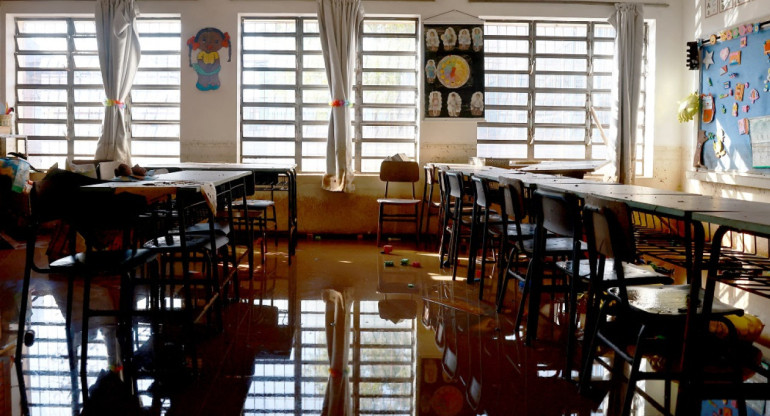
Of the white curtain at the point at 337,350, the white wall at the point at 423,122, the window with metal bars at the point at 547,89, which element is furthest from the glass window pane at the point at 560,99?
the white curtain at the point at 337,350

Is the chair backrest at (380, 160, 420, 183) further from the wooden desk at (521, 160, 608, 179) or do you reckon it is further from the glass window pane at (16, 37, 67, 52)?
the glass window pane at (16, 37, 67, 52)

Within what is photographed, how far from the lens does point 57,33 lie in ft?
26.8

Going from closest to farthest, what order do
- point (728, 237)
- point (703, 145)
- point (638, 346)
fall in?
1. point (638, 346)
2. point (728, 237)
3. point (703, 145)

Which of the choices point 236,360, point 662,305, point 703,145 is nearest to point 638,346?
point 662,305

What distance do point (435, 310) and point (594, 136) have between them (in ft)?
15.7

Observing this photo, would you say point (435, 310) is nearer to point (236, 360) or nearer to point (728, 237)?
point (236, 360)

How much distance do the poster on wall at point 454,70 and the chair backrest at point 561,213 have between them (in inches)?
187

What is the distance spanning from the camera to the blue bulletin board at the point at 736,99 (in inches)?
250

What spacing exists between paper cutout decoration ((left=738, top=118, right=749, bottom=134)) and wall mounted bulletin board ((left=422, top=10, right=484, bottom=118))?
279 centimetres

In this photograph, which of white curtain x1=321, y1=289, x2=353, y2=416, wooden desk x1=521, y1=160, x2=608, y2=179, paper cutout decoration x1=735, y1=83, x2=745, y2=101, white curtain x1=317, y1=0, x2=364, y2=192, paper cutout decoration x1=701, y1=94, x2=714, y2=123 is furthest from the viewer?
white curtain x1=317, y1=0, x2=364, y2=192

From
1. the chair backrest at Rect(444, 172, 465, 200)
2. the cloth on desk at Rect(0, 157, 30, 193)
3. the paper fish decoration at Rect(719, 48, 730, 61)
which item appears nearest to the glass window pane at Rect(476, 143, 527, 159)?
the paper fish decoration at Rect(719, 48, 730, 61)

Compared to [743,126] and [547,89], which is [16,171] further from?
[743,126]

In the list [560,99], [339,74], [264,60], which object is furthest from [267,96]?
[560,99]

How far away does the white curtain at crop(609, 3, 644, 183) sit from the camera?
775cm
